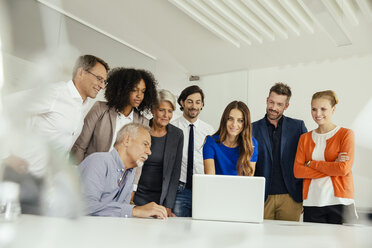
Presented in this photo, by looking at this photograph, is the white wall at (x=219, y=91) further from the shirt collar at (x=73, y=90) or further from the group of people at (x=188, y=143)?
the shirt collar at (x=73, y=90)

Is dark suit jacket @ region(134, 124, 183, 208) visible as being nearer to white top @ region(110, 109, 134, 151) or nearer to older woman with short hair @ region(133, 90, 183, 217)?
older woman with short hair @ region(133, 90, 183, 217)

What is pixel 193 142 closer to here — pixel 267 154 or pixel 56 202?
pixel 267 154

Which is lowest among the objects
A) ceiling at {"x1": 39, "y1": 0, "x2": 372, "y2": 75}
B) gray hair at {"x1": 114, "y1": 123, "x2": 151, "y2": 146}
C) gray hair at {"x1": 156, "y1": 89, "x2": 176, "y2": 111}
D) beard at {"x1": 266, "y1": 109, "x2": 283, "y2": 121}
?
gray hair at {"x1": 114, "y1": 123, "x2": 151, "y2": 146}

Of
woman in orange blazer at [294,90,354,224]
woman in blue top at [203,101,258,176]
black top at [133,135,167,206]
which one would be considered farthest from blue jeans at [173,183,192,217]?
woman in orange blazer at [294,90,354,224]

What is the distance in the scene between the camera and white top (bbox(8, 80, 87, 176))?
6.66 feet

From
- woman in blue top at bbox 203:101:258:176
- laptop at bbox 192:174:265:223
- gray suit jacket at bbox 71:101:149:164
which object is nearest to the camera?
laptop at bbox 192:174:265:223

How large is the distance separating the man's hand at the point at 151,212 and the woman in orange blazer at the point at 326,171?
1536 mm

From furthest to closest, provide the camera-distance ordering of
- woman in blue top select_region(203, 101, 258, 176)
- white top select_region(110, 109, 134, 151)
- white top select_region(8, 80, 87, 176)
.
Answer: woman in blue top select_region(203, 101, 258, 176), white top select_region(110, 109, 134, 151), white top select_region(8, 80, 87, 176)

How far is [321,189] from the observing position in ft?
8.52

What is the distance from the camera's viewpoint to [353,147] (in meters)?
2.72

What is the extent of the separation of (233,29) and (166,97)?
33.5 inches

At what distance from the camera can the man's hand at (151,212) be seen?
1586 mm

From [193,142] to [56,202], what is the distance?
4.45ft

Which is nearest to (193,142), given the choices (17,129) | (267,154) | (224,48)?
(267,154)
